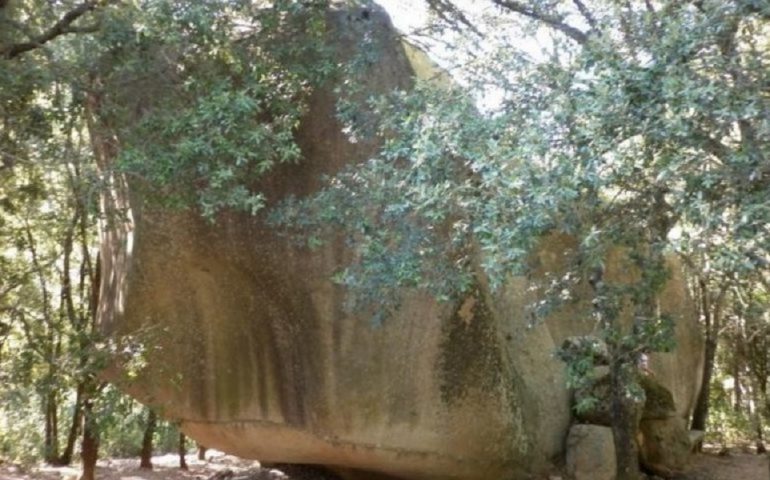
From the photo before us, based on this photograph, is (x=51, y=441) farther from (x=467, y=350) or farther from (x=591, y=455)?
(x=591, y=455)

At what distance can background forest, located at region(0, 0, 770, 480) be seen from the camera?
15.4ft

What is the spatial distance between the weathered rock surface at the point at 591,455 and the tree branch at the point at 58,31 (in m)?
6.84

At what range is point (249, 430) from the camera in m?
9.55

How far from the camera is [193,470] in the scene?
594 inches

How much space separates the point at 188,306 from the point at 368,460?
8.12 ft

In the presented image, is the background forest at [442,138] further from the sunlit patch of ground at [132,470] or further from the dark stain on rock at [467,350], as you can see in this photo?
the sunlit patch of ground at [132,470]

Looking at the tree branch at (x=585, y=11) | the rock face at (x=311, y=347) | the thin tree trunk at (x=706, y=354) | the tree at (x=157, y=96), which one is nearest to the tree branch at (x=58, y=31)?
the tree at (x=157, y=96)

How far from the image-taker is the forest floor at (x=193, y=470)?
12.5 meters

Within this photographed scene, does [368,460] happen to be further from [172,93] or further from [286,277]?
[172,93]

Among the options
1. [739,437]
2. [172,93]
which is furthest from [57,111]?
[739,437]

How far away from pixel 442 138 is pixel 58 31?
3400 mm

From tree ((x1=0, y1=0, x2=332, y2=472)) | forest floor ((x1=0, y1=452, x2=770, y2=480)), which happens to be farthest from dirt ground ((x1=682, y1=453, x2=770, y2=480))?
tree ((x1=0, y1=0, x2=332, y2=472))

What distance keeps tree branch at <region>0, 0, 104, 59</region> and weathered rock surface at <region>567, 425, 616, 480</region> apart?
6.84 metres

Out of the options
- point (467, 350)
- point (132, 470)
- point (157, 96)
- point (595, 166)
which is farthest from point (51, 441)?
point (595, 166)
